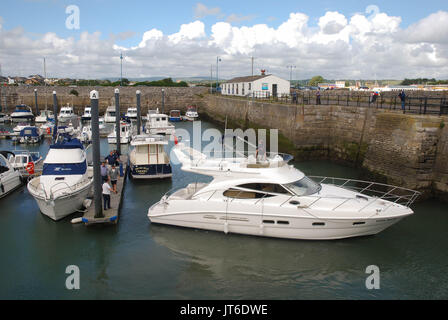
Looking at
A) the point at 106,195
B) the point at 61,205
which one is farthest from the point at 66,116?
the point at 106,195

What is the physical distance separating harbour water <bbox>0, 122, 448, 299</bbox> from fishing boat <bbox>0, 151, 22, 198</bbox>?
240 cm

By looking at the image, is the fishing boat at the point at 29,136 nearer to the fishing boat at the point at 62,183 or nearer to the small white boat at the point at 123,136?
the small white boat at the point at 123,136

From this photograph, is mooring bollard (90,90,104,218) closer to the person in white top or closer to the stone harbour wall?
the person in white top

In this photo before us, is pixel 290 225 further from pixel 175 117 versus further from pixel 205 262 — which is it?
pixel 175 117

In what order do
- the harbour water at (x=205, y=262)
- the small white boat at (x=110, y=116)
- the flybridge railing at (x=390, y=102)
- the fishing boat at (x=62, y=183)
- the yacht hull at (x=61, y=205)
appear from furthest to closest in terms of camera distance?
the small white boat at (x=110, y=116)
the flybridge railing at (x=390, y=102)
the fishing boat at (x=62, y=183)
the yacht hull at (x=61, y=205)
the harbour water at (x=205, y=262)

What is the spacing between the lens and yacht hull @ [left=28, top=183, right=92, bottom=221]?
12.1m

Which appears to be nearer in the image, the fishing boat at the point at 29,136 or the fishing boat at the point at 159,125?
the fishing boat at the point at 29,136

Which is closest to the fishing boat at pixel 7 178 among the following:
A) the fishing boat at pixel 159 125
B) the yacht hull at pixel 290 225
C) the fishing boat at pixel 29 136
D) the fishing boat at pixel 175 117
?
the yacht hull at pixel 290 225

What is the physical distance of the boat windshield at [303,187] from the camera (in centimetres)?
1120

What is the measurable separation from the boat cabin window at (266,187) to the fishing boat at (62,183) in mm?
5863

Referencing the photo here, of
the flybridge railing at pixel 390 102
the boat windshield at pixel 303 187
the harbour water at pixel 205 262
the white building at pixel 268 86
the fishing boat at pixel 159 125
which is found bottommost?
the harbour water at pixel 205 262

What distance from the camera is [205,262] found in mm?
10047
